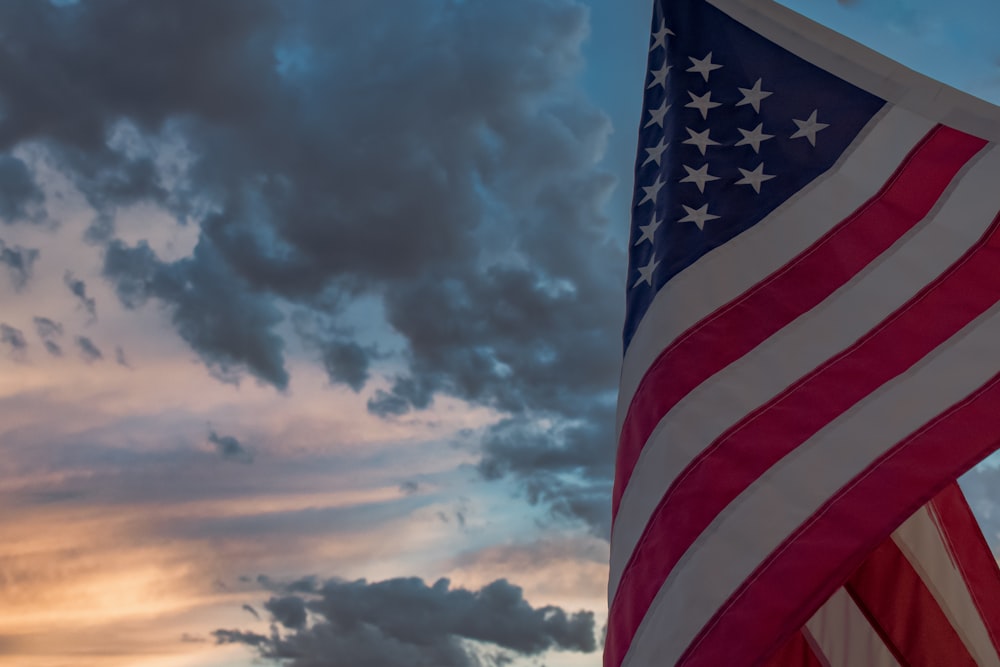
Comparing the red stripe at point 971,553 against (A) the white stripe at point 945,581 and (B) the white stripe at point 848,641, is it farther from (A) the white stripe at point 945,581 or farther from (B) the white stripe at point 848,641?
(B) the white stripe at point 848,641

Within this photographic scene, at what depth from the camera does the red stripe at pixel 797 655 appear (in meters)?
8.93

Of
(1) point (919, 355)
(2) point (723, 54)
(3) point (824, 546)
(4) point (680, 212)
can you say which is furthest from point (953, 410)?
(2) point (723, 54)

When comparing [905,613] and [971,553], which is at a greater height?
[971,553]

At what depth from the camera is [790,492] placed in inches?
293

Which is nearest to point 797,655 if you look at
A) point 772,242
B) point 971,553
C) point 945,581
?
point 945,581

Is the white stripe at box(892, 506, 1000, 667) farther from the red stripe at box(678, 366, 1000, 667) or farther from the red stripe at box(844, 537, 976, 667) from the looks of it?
the red stripe at box(678, 366, 1000, 667)

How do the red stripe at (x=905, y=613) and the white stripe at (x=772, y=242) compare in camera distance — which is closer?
the white stripe at (x=772, y=242)

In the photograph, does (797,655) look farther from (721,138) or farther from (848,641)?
(721,138)

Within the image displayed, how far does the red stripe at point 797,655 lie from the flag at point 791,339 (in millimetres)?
19

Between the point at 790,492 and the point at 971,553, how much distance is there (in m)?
3.32

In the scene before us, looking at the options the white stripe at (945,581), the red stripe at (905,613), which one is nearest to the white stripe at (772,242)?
the red stripe at (905,613)

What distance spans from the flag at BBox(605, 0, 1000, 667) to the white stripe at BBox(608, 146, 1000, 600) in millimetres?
17

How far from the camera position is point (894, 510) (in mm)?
7137

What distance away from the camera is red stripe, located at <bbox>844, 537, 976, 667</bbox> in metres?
8.99
